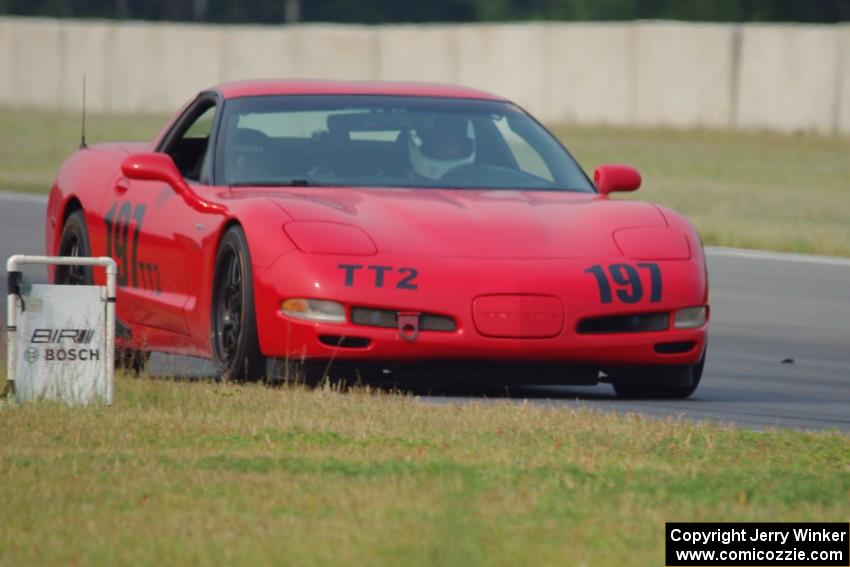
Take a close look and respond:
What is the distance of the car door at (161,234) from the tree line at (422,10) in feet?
146

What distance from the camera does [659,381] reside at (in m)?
8.82

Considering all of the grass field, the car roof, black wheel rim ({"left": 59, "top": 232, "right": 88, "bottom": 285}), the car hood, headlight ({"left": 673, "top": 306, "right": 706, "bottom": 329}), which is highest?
the car roof

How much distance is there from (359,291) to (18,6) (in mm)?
57576

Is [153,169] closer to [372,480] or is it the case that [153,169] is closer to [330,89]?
[330,89]

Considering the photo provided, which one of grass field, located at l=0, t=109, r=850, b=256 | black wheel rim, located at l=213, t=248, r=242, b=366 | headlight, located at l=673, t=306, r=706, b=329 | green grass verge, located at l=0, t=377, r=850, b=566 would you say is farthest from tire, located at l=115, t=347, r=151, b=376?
grass field, located at l=0, t=109, r=850, b=256

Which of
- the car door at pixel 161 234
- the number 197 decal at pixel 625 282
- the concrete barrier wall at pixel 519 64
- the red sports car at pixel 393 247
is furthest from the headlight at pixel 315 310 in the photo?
the concrete barrier wall at pixel 519 64

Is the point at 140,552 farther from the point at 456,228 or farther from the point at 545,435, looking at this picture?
the point at 456,228

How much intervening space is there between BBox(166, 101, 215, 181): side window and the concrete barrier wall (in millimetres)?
23000

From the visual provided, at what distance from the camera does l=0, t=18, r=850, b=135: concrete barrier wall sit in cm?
3331

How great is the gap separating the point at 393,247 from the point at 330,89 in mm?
1681

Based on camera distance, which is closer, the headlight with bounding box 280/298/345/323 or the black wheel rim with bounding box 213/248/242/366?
the headlight with bounding box 280/298/345/323

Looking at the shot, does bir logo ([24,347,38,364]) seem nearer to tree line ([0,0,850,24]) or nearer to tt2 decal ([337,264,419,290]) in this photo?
tt2 decal ([337,264,419,290])

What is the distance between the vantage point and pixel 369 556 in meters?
5.00

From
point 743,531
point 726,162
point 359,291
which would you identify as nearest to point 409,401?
point 359,291
